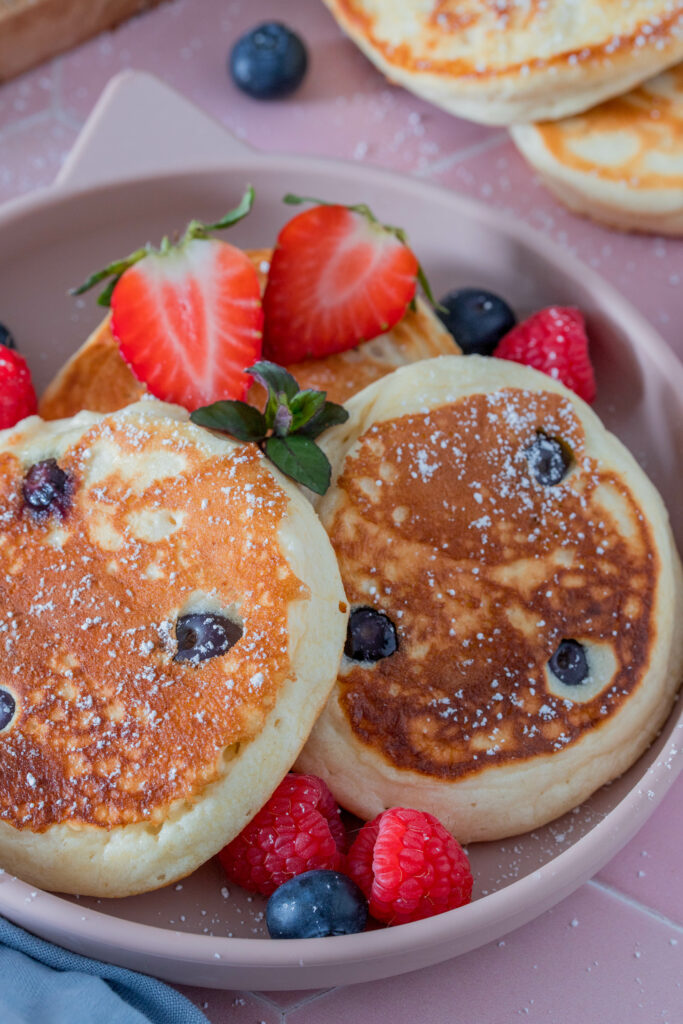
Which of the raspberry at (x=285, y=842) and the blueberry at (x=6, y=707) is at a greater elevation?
the blueberry at (x=6, y=707)

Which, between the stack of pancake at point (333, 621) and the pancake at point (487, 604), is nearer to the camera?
the stack of pancake at point (333, 621)

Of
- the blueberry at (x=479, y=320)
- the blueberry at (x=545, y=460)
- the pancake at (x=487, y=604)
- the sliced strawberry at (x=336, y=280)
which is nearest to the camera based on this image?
the pancake at (x=487, y=604)

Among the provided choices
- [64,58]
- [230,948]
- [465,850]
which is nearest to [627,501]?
[465,850]

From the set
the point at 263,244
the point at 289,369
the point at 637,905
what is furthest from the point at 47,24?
the point at 637,905

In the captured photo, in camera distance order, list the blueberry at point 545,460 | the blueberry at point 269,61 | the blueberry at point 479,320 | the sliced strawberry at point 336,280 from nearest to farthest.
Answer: the blueberry at point 545,460 < the sliced strawberry at point 336,280 < the blueberry at point 479,320 < the blueberry at point 269,61

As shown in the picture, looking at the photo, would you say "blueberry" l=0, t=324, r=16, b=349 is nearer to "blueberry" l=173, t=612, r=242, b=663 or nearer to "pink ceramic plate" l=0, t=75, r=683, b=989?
"pink ceramic plate" l=0, t=75, r=683, b=989

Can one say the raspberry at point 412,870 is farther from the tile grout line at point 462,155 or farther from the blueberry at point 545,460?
the tile grout line at point 462,155

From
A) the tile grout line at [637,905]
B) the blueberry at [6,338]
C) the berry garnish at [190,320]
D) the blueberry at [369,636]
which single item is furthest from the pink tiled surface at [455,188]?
the berry garnish at [190,320]
